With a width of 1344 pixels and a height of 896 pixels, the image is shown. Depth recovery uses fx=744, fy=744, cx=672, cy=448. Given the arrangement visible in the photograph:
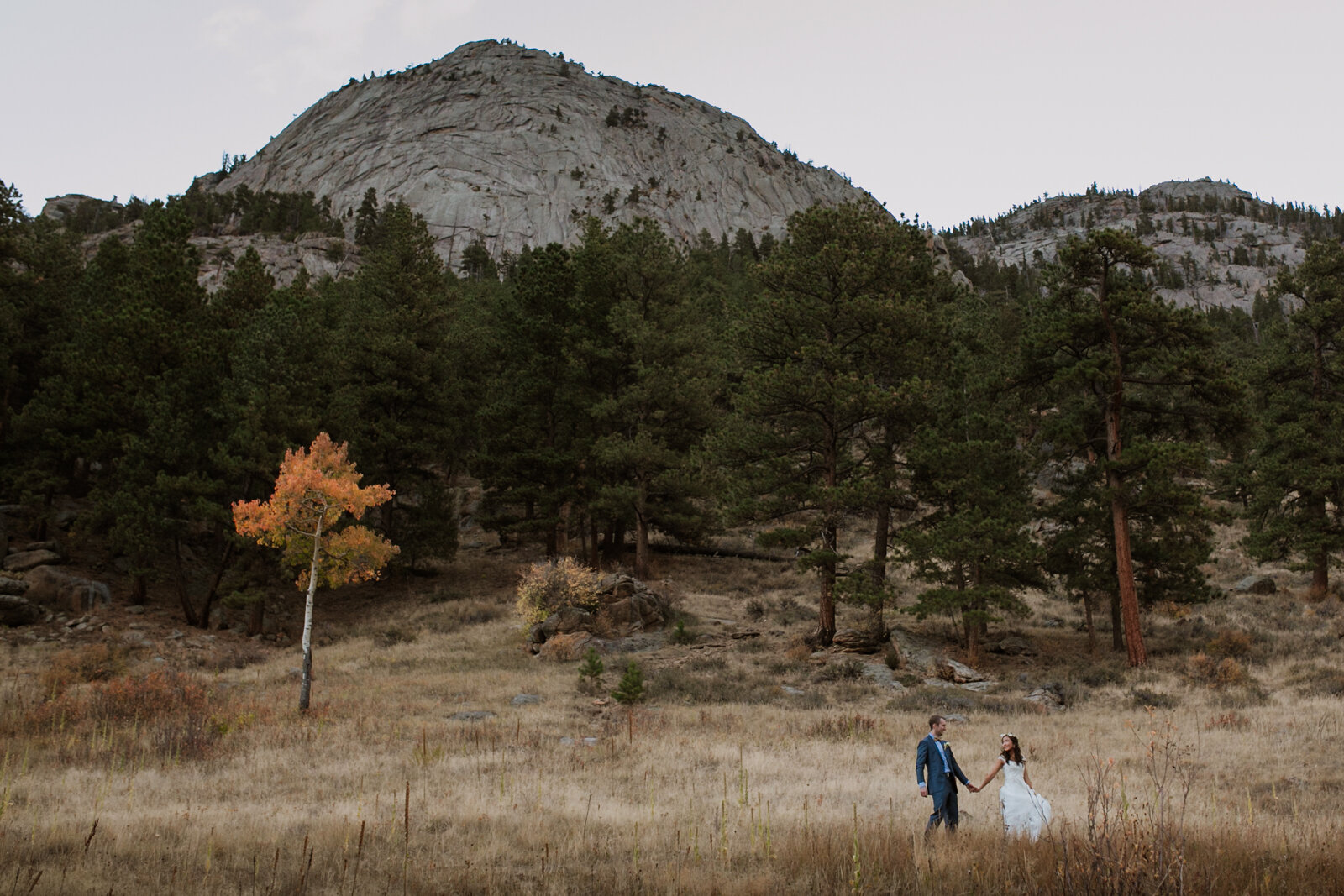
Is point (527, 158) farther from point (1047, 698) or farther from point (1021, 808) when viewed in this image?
point (1021, 808)

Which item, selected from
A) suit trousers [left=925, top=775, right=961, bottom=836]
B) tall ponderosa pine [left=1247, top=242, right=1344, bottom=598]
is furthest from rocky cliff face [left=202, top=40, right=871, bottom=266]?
suit trousers [left=925, top=775, right=961, bottom=836]

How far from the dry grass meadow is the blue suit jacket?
1.69ft

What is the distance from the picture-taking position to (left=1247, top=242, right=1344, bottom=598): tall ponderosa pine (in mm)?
26141

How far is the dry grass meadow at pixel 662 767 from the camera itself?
621 cm

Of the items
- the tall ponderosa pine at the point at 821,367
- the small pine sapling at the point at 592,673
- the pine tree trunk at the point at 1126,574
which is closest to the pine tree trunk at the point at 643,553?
the tall ponderosa pine at the point at 821,367

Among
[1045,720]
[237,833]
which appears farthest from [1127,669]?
[237,833]

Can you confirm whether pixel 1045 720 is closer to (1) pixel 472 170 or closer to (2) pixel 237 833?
(2) pixel 237 833

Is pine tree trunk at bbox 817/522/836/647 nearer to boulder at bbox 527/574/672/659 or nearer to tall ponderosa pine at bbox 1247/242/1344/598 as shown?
boulder at bbox 527/574/672/659

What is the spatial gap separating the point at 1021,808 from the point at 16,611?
90.6 feet

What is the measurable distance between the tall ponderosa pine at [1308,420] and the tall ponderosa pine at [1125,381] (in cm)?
850

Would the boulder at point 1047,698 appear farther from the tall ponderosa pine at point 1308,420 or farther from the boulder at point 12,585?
the boulder at point 12,585

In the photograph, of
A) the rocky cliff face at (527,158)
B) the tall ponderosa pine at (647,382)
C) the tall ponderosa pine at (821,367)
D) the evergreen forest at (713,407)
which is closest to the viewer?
the evergreen forest at (713,407)

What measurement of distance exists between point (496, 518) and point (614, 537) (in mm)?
7094

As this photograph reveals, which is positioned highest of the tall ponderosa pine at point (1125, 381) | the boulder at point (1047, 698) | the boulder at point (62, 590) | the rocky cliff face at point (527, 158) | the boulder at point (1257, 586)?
the rocky cliff face at point (527, 158)
